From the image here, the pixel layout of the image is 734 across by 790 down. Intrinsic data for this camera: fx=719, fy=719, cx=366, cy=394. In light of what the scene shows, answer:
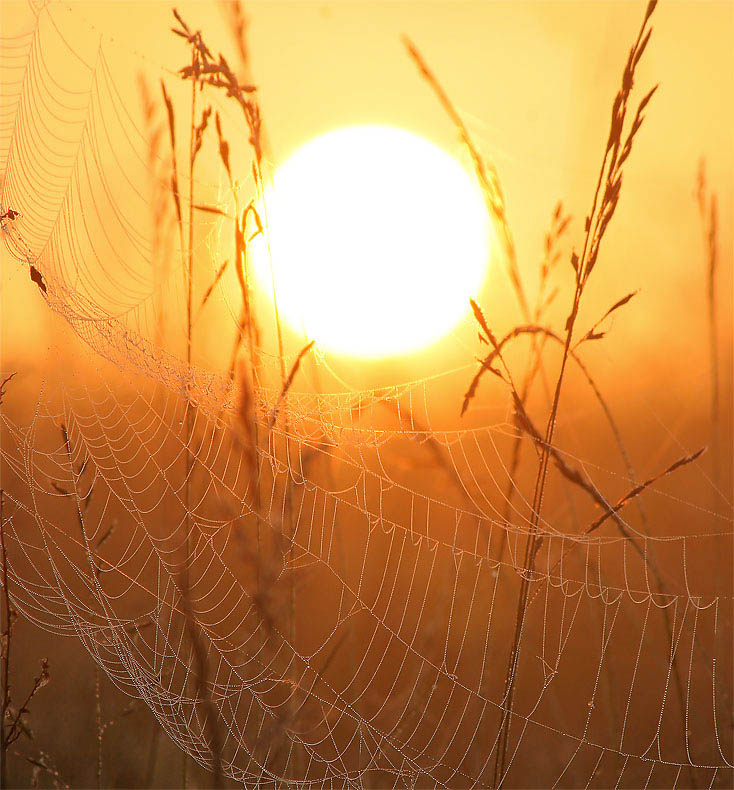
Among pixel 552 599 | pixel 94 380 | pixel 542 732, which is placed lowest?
pixel 542 732

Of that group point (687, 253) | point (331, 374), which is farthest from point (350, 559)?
point (687, 253)

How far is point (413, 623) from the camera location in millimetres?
2428

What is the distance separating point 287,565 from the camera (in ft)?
5.10

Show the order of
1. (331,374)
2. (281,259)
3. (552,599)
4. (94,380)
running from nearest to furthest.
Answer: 1. (281,259)
2. (331,374)
3. (552,599)
4. (94,380)

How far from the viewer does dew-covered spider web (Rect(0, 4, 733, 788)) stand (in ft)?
6.00

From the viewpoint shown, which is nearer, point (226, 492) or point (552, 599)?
point (226, 492)

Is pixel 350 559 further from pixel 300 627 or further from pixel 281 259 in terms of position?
pixel 281 259

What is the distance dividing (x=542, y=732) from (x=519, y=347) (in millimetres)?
1332

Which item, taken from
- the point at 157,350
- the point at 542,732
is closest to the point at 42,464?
the point at 157,350

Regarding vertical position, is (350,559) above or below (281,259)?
below

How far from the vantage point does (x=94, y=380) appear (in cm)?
263

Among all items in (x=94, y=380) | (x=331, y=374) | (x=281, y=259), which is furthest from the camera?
(x=94, y=380)

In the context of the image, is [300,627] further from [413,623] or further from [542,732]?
[542,732]

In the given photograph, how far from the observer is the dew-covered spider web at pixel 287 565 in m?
1.83
